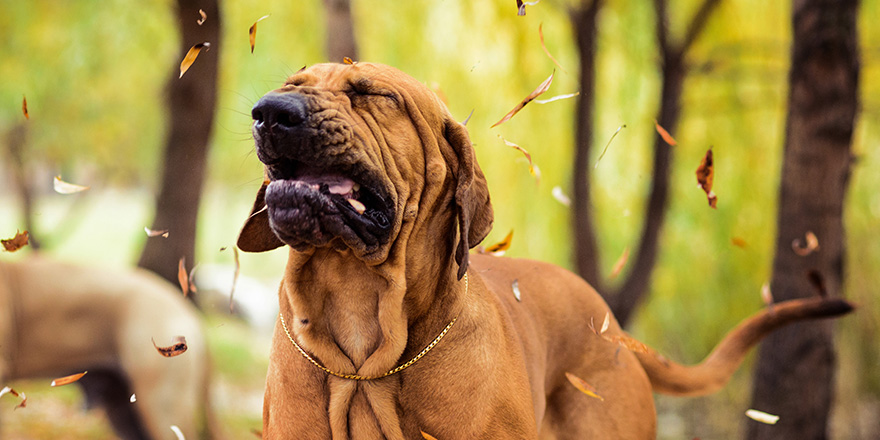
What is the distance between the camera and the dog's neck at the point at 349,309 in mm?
2377

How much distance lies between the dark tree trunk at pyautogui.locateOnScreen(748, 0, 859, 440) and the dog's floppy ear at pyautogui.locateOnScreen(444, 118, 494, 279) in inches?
124

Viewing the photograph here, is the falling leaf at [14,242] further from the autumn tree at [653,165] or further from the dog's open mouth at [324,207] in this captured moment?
the autumn tree at [653,165]

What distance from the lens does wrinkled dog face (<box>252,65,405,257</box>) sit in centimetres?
213

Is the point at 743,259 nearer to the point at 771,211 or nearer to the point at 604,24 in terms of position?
the point at 771,211

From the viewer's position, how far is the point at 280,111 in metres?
2.11

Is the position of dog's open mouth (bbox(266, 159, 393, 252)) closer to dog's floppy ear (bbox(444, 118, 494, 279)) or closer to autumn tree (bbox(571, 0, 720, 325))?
dog's floppy ear (bbox(444, 118, 494, 279))

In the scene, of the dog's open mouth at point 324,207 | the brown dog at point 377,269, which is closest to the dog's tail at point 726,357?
the brown dog at point 377,269

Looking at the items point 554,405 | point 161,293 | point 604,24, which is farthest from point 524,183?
point 554,405

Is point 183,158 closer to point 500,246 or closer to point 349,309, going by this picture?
point 500,246

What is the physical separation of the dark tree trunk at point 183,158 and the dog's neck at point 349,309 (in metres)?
3.90

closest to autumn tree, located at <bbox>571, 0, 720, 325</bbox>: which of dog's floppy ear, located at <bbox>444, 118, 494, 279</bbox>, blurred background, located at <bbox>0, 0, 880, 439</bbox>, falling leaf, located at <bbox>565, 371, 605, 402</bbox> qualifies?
blurred background, located at <bbox>0, 0, 880, 439</bbox>

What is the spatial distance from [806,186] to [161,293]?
12.9 feet

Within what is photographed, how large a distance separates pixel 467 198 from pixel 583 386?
0.97 m

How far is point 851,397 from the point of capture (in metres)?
7.47
